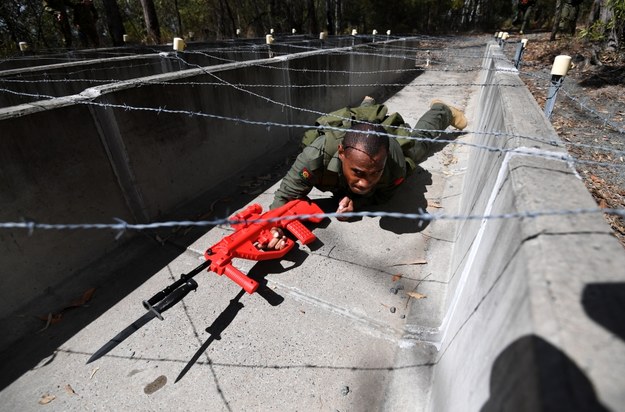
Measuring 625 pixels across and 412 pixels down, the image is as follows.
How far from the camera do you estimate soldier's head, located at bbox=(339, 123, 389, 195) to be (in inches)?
99.7

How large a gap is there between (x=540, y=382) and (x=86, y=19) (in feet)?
51.1

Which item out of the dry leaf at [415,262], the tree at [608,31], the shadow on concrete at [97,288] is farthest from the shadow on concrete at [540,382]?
the tree at [608,31]

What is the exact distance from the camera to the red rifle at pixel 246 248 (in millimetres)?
2176

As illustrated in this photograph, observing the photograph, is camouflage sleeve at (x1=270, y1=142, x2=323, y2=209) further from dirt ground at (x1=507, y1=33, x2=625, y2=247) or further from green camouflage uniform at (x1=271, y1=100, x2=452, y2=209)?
dirt ground at (x1=507, y1=33, x2=625, y2=247)

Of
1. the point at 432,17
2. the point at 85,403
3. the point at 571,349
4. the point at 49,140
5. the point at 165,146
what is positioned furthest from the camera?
the point at 432,17

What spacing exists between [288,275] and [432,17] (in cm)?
4177

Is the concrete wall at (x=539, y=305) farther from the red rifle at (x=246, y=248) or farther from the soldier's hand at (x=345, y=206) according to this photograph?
the soldier's hand at (x=345, y=206)

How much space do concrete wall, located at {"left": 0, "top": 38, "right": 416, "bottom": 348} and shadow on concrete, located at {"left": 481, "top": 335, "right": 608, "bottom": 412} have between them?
1355mm

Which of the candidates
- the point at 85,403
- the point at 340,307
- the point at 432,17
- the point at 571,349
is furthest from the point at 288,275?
the point at 432,17

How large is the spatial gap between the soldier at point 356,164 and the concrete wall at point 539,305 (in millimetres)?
987

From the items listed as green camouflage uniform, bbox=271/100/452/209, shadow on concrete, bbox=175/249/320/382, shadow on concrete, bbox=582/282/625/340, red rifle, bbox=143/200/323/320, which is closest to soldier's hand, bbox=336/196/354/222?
green camouflage uniform, bbox=271/100/452/209

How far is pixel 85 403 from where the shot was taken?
1876 mm

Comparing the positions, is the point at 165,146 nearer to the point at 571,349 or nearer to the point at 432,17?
the point at 571,349

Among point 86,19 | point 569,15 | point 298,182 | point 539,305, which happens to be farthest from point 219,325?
point 569,15
